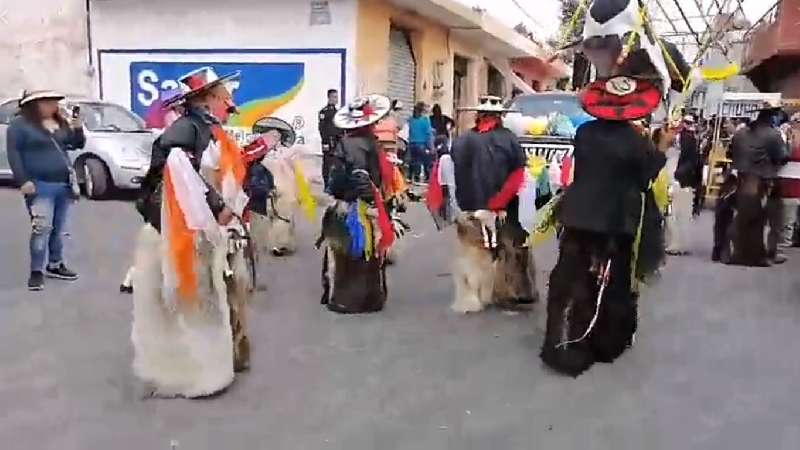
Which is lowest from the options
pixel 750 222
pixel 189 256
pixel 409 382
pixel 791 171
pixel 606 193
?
pixel 409 382

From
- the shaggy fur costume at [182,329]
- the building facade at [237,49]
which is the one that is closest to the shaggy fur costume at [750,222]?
the shaggy fur costume at [182,329]

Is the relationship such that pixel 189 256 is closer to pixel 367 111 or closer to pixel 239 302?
pixel 239 302

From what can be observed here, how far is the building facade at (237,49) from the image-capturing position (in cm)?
1700

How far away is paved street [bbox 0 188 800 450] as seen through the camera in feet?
14.8

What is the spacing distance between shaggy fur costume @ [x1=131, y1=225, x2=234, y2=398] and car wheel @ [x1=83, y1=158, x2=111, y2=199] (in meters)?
9.65

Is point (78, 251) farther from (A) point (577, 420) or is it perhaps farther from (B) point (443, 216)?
(A) point (577, 420)

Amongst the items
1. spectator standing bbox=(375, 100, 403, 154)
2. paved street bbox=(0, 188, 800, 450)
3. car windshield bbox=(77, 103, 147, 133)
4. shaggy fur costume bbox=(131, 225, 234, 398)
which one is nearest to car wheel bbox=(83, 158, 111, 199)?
car windshield bbox=(77, 103, 147, 133)

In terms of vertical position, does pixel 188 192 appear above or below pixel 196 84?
below

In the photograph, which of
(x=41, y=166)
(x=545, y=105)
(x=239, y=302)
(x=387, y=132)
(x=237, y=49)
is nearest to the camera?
(x=239, y=302)

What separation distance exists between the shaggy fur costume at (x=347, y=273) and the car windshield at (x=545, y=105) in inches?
259

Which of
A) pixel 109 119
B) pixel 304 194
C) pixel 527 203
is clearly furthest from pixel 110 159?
pixel 527 203

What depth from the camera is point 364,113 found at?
22.5 ft

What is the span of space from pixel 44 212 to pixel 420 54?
1470 centimetres

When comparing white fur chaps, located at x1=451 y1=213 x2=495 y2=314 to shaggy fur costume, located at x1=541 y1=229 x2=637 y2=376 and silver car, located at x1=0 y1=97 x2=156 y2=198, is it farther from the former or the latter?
silver car, located at x1=0 y1=97 x2=156 y2=198
